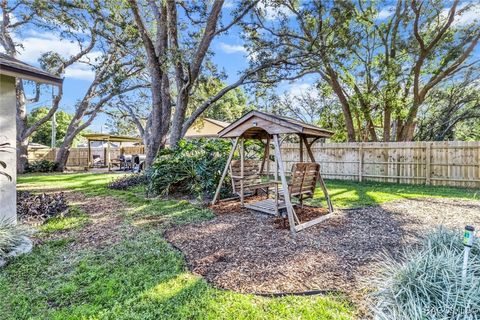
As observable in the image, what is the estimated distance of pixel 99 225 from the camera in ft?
16.5

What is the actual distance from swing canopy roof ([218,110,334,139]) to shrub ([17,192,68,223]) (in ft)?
13.0

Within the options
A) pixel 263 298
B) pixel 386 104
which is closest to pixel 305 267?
pixel 263 298

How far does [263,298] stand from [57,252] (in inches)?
121

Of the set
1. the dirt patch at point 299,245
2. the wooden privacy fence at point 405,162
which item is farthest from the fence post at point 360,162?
the dirt patch at point 299,245

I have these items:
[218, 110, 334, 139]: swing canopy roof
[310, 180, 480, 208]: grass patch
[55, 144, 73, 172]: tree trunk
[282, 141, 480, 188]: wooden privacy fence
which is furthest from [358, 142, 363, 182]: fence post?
[55, 144, 73, 172]: tree trunk

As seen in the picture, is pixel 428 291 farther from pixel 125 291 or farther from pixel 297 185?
pixel 297 185

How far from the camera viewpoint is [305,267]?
3.26m

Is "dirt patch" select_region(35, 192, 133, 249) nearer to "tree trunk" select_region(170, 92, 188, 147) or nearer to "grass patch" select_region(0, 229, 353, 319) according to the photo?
"grass patch" select_region(0, 229, 353, 319)

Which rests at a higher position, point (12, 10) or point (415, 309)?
point (12, 10)

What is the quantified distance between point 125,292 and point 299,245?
95.9 inches

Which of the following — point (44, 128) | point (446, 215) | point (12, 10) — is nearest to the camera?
point (446, 215)

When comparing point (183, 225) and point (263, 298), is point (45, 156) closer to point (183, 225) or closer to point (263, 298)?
point (183, 225)

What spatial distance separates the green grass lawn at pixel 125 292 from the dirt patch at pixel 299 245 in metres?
0.26

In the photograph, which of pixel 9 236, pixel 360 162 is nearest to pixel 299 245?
pixel 9 236
